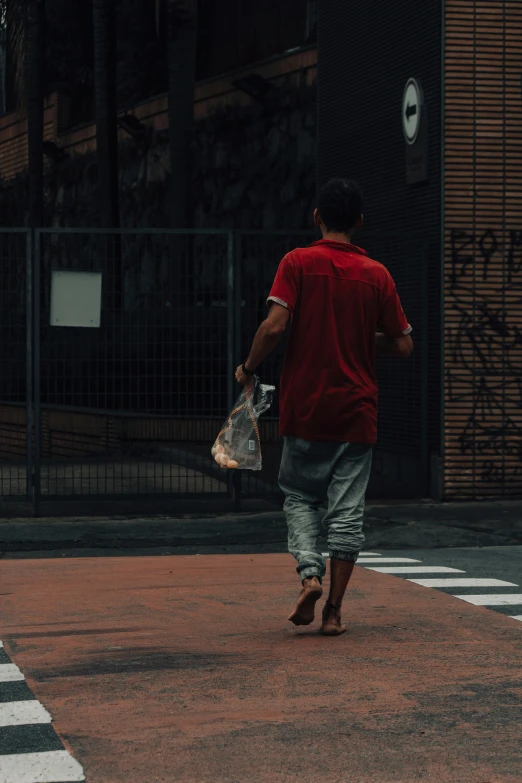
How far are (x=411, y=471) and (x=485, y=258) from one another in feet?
6.76

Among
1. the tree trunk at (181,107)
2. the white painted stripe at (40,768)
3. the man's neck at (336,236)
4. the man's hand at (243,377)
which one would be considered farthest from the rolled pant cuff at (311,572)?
the tree trunk at (181,107)

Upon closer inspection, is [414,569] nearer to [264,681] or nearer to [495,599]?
[495,599]

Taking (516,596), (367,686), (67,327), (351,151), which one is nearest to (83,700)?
(367,686)

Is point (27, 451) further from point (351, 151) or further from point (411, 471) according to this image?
point (351, 151)

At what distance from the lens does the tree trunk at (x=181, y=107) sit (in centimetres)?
2236

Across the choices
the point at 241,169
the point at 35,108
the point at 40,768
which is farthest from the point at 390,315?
the point at 35,108

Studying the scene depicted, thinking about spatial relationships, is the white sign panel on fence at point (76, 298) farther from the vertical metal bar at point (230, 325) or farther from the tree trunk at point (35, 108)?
the tree trunk at point (35, 108)

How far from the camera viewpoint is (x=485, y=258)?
14461mm

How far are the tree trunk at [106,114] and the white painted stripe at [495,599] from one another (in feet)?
59.0

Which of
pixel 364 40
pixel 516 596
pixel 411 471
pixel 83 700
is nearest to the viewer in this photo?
pixel 83 700

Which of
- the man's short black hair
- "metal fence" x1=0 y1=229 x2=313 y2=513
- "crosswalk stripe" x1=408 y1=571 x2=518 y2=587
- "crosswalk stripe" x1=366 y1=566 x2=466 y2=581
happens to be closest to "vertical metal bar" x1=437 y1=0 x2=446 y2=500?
"metal fence" x1=0 y1=229 x2=313 y2=513

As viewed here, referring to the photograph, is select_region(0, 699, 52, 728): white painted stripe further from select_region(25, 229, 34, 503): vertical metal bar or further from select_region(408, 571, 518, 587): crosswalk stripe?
select_region(25, 229, 34, 503): vertical metal bar

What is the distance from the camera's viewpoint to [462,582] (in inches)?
373

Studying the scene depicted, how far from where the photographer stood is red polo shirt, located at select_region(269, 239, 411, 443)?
7.25 m
